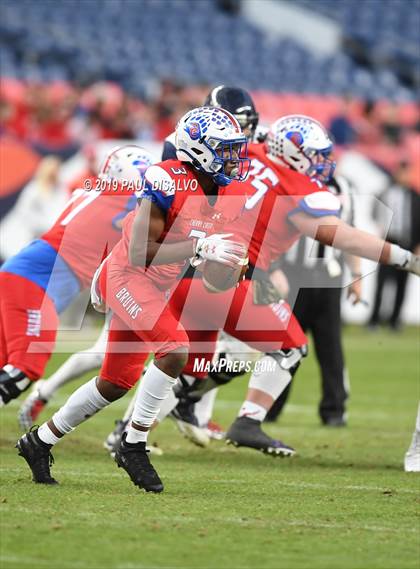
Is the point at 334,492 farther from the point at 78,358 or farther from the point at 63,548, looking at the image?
the point at 78,358

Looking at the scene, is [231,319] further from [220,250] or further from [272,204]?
[220,250]

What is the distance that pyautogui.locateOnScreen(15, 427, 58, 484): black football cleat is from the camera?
5.57 meters

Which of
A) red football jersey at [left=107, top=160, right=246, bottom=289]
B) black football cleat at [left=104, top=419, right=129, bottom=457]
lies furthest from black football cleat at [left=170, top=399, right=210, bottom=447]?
red football jersey at [left=107, top=160, right=246, bottom=289]

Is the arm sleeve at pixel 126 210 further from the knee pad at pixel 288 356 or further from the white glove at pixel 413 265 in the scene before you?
the white glove at pixel 413 265

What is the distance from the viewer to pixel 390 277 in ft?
49.1

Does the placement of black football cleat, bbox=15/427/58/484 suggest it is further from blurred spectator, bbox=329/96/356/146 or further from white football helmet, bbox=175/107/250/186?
blurred spectator, bbox=329/96/356/146

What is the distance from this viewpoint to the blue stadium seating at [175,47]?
19.0 meters

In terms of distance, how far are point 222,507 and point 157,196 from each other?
1.35 metres

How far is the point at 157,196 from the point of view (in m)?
5.37

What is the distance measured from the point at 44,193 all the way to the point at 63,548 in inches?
385

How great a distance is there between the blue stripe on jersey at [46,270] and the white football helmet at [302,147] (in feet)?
4.43

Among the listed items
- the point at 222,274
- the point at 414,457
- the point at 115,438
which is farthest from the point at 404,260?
the point at 115,438

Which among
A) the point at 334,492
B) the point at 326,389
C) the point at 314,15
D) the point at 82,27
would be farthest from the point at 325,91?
the point at 334,492

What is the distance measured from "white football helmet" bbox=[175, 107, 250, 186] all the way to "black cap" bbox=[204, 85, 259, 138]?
1689mm
